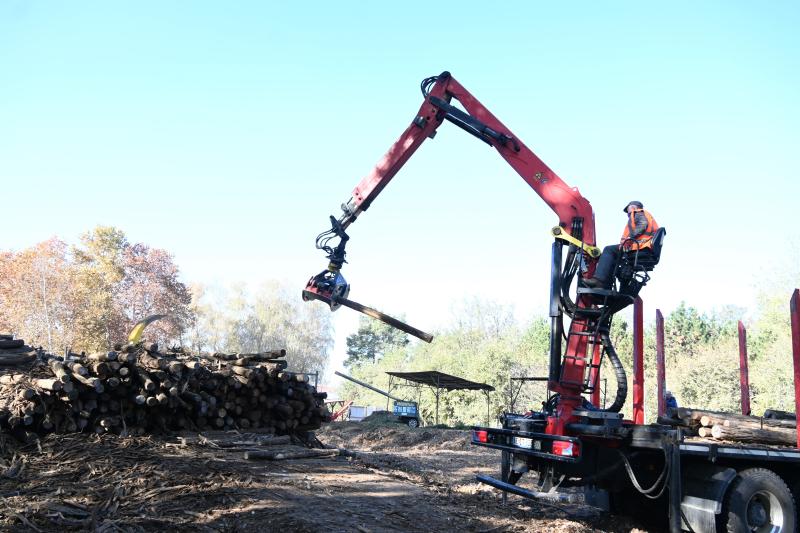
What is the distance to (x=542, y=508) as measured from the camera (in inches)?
330

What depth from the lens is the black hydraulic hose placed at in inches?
287

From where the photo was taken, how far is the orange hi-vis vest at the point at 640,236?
7574 mm

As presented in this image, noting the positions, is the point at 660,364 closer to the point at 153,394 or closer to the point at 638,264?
the point at 638,264

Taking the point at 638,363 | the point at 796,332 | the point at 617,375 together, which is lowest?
the point at 617,375

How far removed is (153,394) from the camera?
8078 millimetres

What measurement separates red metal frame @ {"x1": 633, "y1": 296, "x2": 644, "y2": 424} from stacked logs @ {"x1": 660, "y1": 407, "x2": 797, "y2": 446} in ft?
2.68

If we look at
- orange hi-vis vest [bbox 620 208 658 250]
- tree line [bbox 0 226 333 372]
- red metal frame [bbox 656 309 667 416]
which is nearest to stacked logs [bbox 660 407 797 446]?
red metal frame [bbox 656 309 667 416]

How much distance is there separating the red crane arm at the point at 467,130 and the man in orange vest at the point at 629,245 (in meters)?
0.82

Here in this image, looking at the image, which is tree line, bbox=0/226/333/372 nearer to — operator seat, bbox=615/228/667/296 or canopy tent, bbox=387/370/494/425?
canopy tent, bbox=387/370/494/425

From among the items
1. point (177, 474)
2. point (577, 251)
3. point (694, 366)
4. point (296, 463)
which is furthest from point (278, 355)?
point (694, 366)

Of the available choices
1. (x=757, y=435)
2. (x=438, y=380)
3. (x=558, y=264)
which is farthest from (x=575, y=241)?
(x=438, y=380)

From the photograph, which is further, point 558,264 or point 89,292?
point 89,292

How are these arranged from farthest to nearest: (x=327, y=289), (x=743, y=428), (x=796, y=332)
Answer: (x=327, y=289) < (x=743, y=428) < (x=796, y=332)

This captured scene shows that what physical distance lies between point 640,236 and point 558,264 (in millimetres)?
1012
